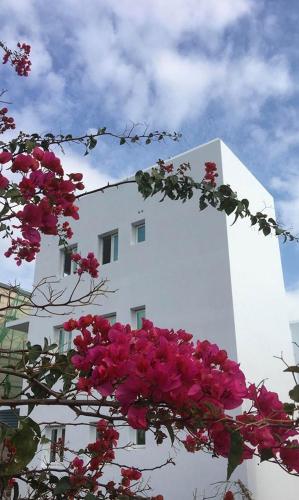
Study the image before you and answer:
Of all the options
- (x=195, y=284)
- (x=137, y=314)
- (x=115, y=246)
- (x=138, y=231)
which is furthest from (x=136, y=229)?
(x=195, y=284)

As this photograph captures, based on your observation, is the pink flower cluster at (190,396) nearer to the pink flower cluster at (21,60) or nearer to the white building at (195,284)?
the pink flower cluster at (21,60)

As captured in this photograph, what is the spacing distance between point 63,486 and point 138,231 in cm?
717

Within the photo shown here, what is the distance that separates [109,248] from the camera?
8961mm

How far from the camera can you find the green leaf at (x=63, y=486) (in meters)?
1.53

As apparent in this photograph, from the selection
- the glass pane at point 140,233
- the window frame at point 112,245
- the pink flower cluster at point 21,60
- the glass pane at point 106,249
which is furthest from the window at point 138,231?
the pink flower cluster at point 21,60

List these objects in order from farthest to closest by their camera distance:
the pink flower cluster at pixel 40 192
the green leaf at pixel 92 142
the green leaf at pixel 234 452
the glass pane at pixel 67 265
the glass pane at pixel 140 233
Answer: the glass pane at pixel 67 265
the glass pane at pixel 140 233
the green leaf at pixel 92 142
the pink flower cluster at pixel 40 192
the green leaf at pixel 234 452

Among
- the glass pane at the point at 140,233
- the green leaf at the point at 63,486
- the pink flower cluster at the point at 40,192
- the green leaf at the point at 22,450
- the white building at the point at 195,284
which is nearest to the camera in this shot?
the green leaf at the point at 22,450

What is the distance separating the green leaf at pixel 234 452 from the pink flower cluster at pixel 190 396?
0.02 meters

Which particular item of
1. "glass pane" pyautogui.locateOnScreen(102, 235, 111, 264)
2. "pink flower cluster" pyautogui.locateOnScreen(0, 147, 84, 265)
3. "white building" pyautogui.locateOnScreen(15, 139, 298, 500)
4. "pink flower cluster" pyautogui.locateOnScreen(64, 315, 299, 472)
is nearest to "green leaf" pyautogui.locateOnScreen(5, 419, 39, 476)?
"pink flower cluster" pyautogui.locateOnScreen(64, 315, 299, 472)

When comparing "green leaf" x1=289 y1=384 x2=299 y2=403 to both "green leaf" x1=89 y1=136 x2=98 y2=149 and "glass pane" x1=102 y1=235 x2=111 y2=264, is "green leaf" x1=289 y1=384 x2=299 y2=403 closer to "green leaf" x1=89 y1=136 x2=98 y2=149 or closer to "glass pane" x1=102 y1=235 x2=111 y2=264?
"green leaf" x1=89 y1=136 x2=98 y2=149

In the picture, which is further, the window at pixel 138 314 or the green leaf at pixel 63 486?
the window at pixel 138 314

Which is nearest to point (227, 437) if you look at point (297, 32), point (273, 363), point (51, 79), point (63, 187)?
point (63, 187)

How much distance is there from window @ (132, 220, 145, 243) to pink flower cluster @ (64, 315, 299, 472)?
757 cm

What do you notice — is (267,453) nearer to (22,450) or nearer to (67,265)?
(22,450)
